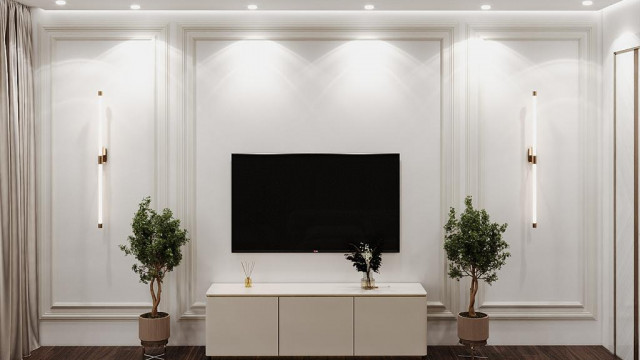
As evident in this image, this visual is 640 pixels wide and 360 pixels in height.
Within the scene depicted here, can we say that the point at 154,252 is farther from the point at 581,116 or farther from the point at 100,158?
the point at 581,116

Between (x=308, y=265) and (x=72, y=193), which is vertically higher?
(x=72, y=193)

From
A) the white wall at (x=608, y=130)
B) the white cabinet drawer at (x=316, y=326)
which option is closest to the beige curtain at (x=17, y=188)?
the white cabinet drawer at (x=316, y=326)

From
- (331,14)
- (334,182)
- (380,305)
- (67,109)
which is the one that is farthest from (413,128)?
(67,109)

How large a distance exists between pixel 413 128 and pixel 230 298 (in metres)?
2.04

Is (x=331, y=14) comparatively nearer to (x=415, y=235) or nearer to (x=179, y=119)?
(x=179, y=119)

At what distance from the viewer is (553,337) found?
5.39m

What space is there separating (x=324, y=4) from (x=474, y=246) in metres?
2.23

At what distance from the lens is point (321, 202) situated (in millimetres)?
5352

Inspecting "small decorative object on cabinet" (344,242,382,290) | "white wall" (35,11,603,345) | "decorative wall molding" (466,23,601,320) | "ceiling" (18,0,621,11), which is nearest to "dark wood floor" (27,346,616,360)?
"white wall" (35,11,603,345)

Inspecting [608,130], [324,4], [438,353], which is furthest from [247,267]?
[608,130]

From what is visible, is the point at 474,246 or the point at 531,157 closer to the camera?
the point at 474,246

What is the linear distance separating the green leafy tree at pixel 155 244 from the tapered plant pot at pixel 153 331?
0.36 ft

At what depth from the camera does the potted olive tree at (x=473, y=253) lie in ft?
16.0

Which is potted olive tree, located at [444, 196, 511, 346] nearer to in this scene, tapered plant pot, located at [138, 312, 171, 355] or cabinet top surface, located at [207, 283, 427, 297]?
cabinet top surface, located at [207, 283, 427, 297]
